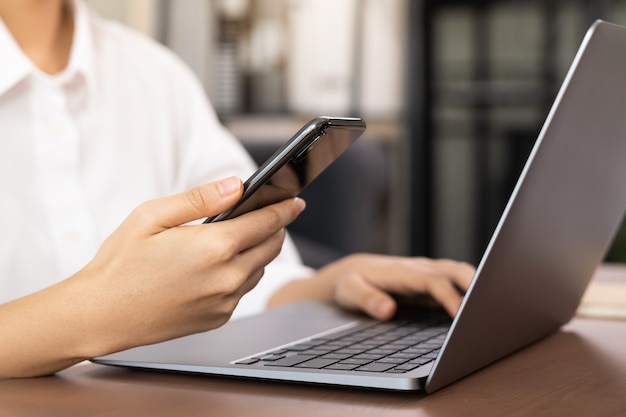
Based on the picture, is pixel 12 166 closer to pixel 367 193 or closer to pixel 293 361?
pixel 293 361

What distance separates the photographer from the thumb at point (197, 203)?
54 centimetres

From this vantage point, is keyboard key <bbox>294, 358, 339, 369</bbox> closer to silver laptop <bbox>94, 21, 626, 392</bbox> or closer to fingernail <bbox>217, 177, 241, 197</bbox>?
silver laptop <bbox>94, 21, 626, 392</bbox>

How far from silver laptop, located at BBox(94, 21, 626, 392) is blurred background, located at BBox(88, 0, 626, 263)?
9.59 feet

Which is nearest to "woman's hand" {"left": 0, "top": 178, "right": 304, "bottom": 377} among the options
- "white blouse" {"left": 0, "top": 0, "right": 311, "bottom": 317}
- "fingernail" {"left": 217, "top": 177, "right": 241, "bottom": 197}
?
"fingernail" {"left": 217, "top": 177, "right": 241, "bottom": 197}

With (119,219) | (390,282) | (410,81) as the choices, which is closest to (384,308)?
(390,282)

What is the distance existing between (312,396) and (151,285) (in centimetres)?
13

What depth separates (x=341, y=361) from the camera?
57 cm

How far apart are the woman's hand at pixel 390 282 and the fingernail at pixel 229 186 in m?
0.31

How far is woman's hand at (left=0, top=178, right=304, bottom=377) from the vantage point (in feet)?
1.79

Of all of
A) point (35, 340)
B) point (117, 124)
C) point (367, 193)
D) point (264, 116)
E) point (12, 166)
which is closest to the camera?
point (35, 340)

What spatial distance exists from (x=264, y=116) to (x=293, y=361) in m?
3.25

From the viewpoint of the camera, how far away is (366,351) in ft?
2.00

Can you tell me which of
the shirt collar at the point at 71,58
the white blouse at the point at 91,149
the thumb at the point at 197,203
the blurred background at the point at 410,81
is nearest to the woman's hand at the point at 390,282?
the white blouse at the point at 91,149

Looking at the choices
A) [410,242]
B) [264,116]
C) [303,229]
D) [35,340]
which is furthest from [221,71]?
[35,340]
